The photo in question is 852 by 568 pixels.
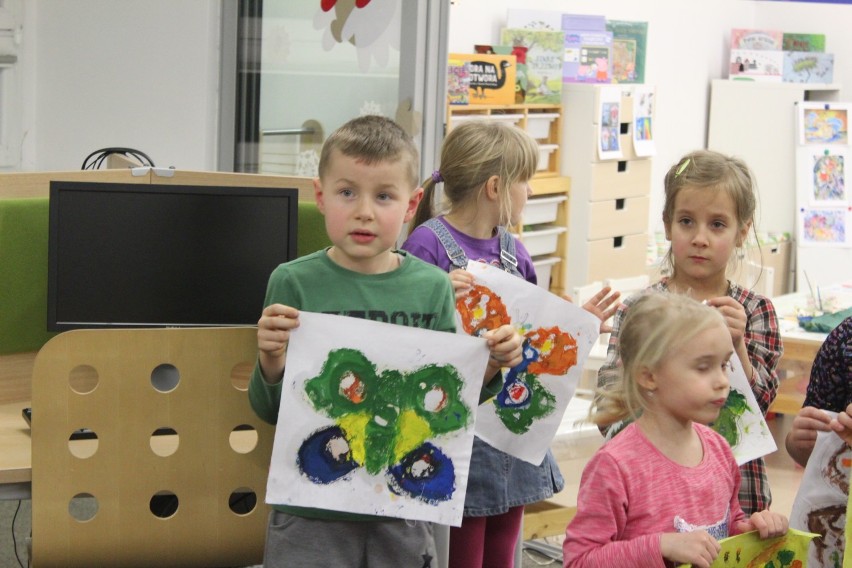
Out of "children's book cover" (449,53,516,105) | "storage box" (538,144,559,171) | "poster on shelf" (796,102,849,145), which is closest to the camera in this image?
"children's book cover" (449,53,516,105)

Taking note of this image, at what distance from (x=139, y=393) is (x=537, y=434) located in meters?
0.69

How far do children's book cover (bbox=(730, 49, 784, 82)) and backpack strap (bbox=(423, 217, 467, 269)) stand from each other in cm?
643

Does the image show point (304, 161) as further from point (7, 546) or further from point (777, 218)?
point (777, 218)

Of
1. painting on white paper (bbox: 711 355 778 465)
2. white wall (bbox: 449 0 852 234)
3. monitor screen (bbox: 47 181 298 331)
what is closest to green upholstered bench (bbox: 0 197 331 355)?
monitor screen (bbox: 47 181 298 331)

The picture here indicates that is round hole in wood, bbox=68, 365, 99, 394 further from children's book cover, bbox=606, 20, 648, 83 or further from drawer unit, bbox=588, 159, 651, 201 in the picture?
children's book cover, bbox=606, 20, 648, 83

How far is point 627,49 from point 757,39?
1.54 metres

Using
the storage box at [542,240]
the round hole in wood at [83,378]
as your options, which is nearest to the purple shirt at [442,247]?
the round hole in wood at [83,378]

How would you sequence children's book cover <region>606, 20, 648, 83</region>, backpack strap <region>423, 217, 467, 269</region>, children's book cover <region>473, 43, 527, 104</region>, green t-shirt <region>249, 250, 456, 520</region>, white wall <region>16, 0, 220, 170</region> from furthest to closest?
children's book cover <region>606, 20, 648, 83</region>, children's book cover <region>473, 43, 527, 104</region>, white wall <region>16, 0, 220, 170</region>, backpack strap <region>423, 217, 467, 269</region>, green t-shirt <region>249, 250, 456, 520</region>

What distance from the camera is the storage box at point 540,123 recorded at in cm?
635

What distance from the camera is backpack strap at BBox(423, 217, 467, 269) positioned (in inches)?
83.0

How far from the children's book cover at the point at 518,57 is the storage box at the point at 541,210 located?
0.56 m

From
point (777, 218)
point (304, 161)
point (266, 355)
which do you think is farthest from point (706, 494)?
point (777, 218)

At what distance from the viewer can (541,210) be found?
6.47 m

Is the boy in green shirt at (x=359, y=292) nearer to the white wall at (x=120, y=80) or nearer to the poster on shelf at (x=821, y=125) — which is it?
the white wall at (x=120, y=80)
